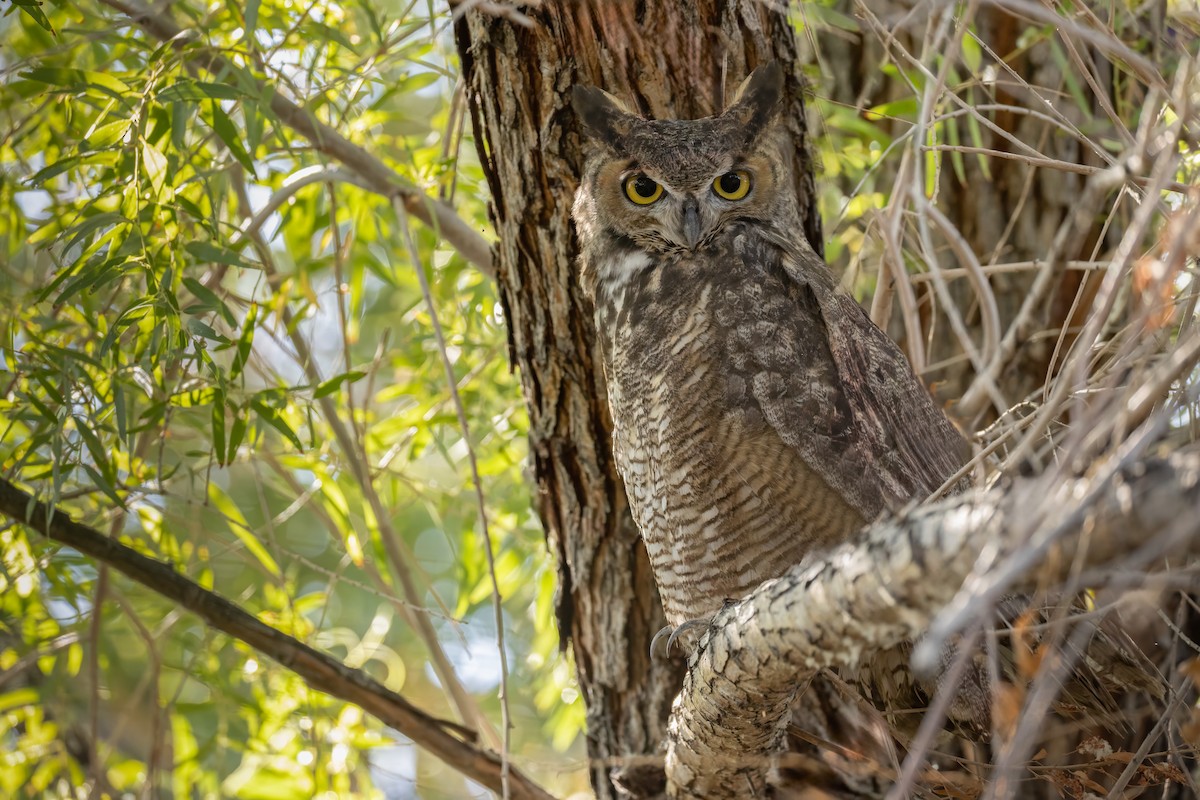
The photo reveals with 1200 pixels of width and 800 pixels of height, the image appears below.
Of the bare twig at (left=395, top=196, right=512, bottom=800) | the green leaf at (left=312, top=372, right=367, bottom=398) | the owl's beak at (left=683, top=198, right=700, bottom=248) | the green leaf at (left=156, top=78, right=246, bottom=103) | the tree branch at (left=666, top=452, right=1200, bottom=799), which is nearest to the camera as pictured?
the tree branch at (left=666, top=452, right=1200, bottom=799)

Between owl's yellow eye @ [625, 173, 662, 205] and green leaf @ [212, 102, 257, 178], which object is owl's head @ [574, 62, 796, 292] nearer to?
owl's yellow eye @ [625, 173, 662, 205]

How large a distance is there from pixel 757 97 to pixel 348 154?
87 centimetres

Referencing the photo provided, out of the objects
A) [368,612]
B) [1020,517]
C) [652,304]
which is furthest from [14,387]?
[368,612]

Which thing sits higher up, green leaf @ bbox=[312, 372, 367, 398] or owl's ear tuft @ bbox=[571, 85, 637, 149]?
owl's ear tuft @ bbox=[571, 85, 637, 149]

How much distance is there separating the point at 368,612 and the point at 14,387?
3838 millimetres

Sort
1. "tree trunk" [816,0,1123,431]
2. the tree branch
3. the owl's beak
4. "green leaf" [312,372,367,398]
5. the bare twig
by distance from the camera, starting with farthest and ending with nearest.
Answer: "tree trunk" [816,0,1123,431] < "green leaf" [312,372,367,398] < the owl's beak < the bare twig < the tree branch

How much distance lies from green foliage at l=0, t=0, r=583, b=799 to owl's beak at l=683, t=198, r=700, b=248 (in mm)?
537

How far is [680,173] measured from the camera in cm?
175

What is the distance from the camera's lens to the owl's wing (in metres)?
1.57

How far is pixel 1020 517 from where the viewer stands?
728mm

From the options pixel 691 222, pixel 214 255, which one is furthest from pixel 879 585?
pixel 214 255

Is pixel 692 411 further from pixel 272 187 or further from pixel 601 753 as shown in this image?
pixel 272 187

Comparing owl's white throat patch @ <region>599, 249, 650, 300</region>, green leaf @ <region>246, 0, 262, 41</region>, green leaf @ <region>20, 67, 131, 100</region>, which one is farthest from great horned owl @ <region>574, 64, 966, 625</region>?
green leaf @ <region>20, 67, 131, 100</region>

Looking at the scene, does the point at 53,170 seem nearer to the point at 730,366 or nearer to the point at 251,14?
the point at 251,14
